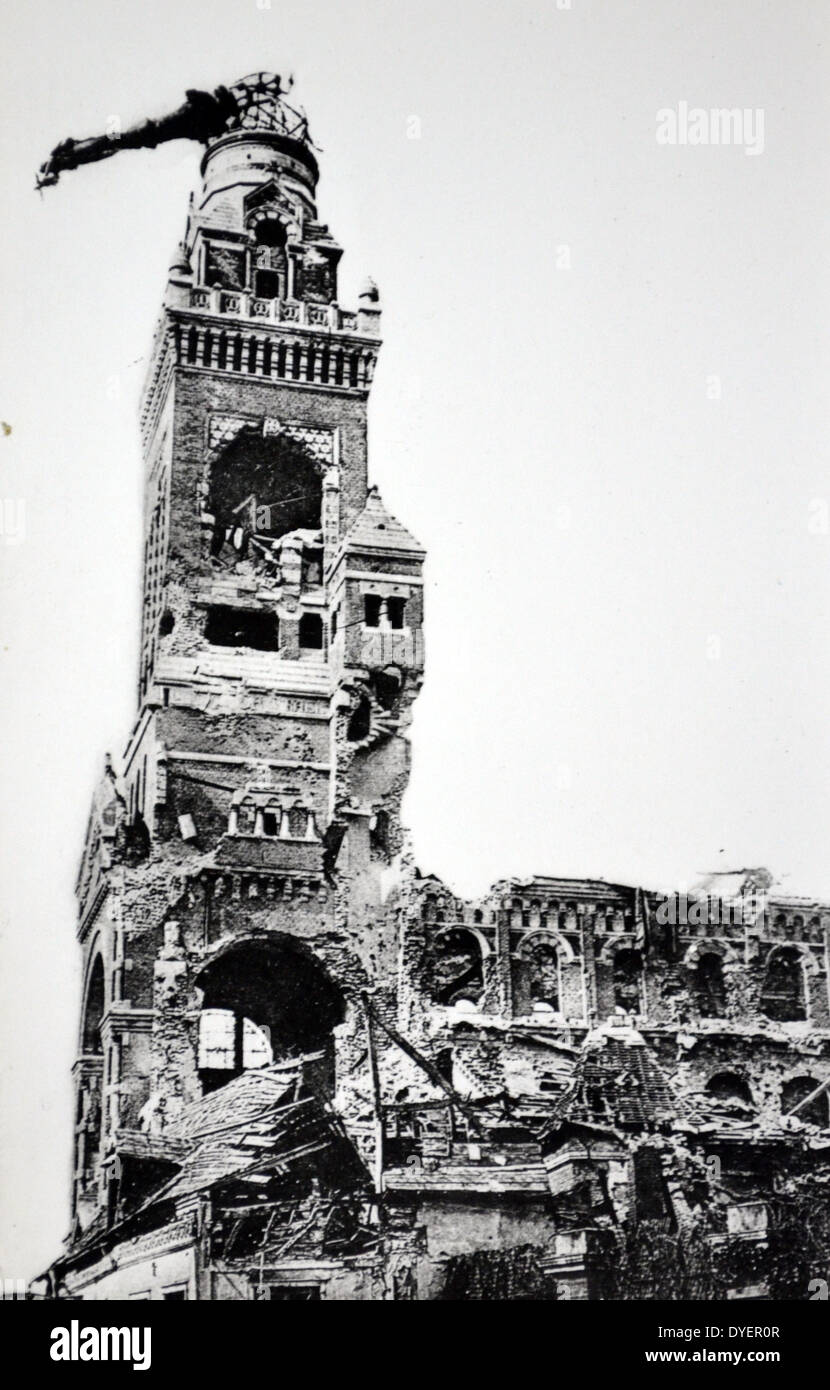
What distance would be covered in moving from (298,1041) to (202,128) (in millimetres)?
7063

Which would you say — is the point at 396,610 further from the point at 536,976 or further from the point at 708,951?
the point at 708,951

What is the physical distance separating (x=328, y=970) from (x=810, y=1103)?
3.86 m

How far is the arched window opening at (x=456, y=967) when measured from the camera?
13.1 m

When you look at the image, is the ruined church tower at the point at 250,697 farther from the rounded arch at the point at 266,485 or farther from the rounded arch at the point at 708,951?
the rounded arch at the point at 708,951

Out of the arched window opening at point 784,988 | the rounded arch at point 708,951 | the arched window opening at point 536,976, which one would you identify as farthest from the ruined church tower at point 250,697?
the arched window opening at point 784,988

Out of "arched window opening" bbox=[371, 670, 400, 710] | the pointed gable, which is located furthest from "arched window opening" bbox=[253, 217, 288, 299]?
"arched window opening" bbox=[371, 670, 400, 710]

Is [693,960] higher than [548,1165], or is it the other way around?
[693,960]

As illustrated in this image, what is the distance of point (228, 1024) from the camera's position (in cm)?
1252

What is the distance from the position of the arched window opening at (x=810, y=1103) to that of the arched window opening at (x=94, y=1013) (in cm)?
518

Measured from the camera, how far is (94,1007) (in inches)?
489
